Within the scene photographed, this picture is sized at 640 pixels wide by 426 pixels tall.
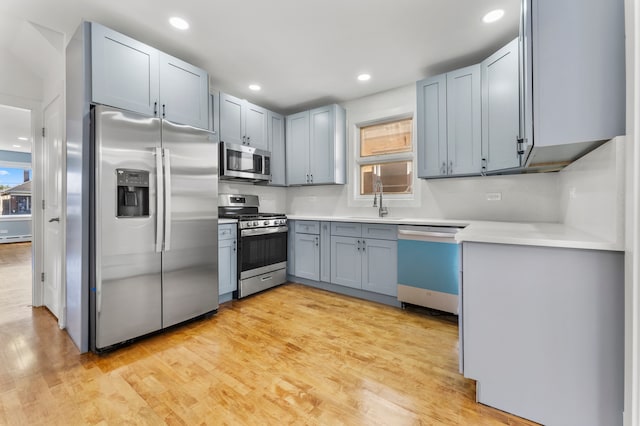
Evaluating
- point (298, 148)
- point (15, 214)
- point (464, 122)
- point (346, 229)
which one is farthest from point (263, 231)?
point (15, 214)

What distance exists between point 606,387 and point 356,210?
9.78 feet

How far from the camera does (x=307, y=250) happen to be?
12.3 feet

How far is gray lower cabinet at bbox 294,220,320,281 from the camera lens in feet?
12.0

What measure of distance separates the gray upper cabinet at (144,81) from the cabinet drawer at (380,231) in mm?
2056

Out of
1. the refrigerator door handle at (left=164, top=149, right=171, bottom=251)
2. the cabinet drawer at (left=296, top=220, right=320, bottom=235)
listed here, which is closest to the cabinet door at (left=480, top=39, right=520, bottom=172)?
the cabinet drawer at (left=296, top=220, right=320, bottom=235)

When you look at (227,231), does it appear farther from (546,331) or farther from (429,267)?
(546,331)

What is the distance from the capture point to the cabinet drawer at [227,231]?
10.0 ft

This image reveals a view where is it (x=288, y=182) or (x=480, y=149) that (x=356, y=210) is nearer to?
(x=288, y=182)

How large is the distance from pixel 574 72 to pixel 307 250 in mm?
3039

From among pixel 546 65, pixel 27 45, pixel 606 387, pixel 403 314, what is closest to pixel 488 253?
pixel 606 387

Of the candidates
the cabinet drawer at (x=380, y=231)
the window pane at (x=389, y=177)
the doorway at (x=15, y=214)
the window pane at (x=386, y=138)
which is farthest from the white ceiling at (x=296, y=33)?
the doorway at (x=15, y=214)

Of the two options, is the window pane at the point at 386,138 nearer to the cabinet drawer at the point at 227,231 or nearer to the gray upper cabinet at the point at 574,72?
the cabinet drawer at the point at 227,231

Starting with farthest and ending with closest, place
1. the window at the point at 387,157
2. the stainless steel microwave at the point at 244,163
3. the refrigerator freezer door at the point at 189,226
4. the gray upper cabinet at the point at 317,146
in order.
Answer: the gray upper cabinet at the point at 317,146
the window at the point at 387,157
the stainless steel microwave at the point at 244,163
the refrigerator freezer door at the point at 189,226

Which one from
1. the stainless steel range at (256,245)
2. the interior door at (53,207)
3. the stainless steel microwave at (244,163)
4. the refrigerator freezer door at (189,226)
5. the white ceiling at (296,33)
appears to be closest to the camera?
the white ceiling at (296,33)
